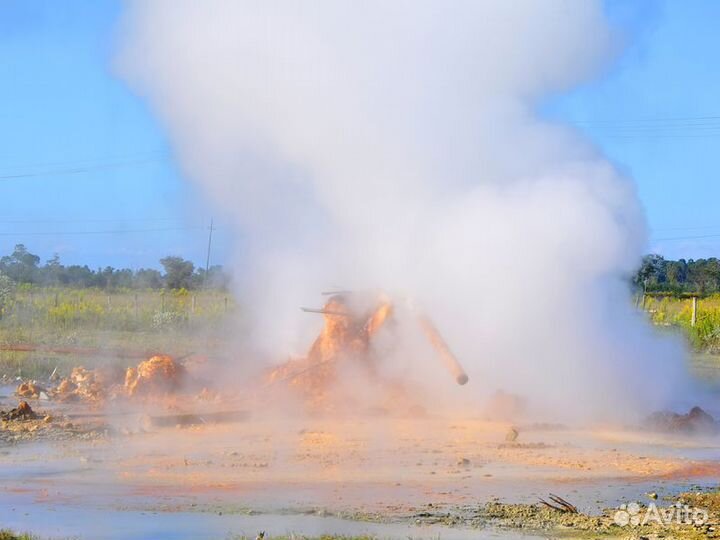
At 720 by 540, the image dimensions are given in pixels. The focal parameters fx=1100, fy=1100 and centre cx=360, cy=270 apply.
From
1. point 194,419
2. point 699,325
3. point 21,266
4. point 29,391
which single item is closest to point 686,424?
point 194,419

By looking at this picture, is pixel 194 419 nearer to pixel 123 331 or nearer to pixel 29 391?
pixel 29 391

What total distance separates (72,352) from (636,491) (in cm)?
1672

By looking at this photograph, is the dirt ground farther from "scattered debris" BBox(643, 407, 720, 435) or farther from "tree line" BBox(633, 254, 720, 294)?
"tree line" BBox(633, 254, 720, 294)

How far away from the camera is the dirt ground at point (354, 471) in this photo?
9.32 meters

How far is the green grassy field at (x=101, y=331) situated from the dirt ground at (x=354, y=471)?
24.6 feet

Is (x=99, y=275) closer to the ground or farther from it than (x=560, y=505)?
farther from it

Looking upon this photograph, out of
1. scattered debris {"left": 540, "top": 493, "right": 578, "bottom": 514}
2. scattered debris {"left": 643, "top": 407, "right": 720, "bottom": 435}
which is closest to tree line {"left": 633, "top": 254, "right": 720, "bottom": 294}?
scattered debris {"left": 643, "top": 407, "right": 720, "bottom": 435}

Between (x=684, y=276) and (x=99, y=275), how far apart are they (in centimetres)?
4080

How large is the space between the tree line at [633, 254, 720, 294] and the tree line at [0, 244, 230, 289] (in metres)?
28.2

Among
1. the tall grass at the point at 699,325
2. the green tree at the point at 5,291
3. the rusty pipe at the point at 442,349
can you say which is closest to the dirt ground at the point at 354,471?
the rusty pipe at the point at 442,349

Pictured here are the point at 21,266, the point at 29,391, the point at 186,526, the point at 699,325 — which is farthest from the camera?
the point at 21,266

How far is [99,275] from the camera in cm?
5781

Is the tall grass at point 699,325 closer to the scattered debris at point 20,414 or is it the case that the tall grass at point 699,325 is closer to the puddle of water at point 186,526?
the scattered debris at point 20,414

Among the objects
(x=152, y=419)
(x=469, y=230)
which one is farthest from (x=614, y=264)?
(x=152, y=419)
